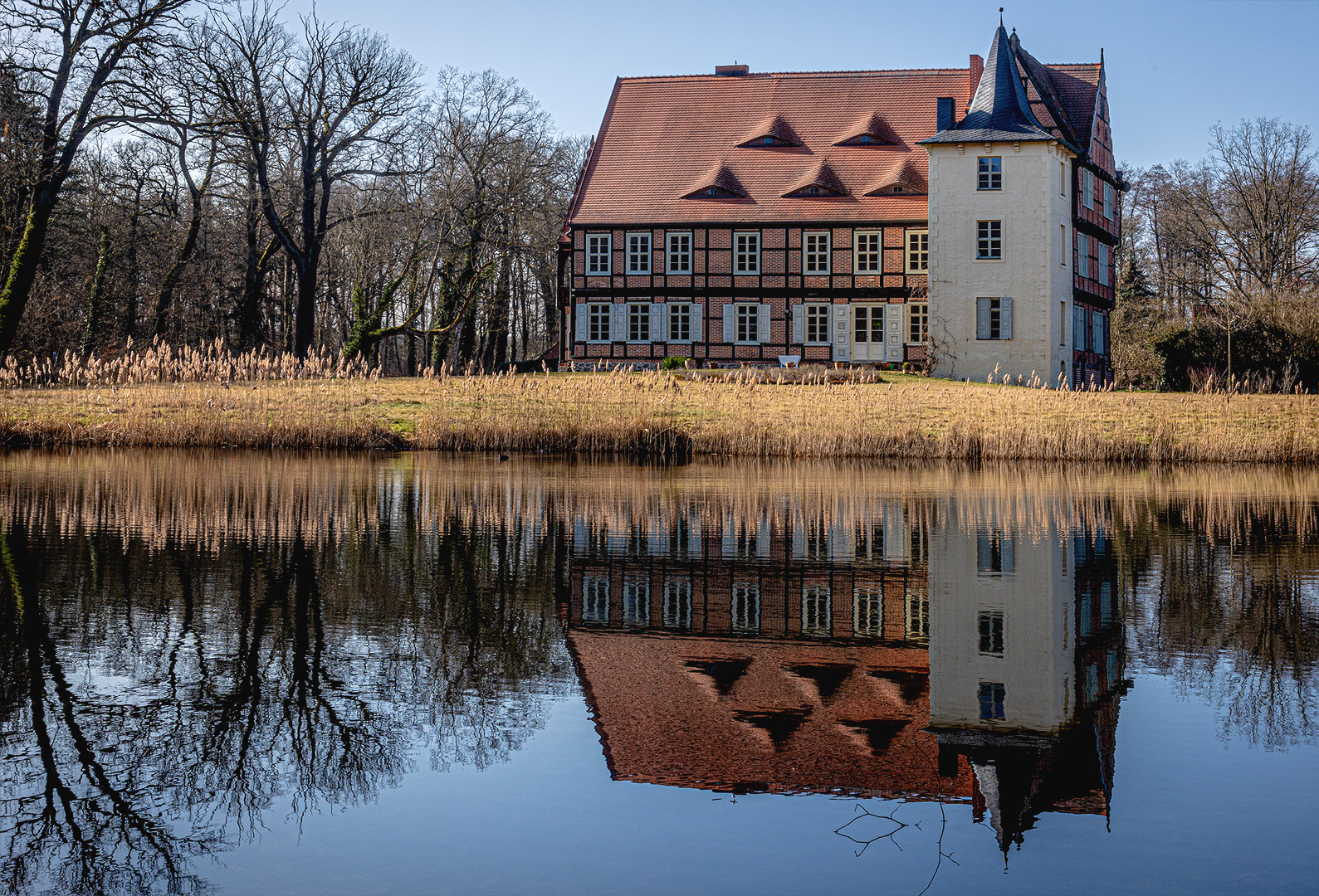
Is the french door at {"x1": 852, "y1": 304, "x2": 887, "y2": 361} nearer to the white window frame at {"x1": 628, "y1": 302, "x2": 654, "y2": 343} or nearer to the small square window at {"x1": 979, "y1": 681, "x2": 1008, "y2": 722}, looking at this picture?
the white window frame at {"x1": 628, "y1": 302, "x2": 654, "y2": 343}

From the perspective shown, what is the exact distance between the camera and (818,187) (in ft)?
135

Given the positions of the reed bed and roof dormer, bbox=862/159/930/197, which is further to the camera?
roof dormer, bbox=862/159/930/197

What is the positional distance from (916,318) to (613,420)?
2244 centimetres

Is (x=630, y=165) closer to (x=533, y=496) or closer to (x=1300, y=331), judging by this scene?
(x=1300, y=331)

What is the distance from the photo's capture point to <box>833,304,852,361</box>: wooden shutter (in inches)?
1606

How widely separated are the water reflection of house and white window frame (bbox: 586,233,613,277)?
32.6 meters

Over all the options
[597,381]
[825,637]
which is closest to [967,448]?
[597,381]

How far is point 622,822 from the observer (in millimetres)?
3514

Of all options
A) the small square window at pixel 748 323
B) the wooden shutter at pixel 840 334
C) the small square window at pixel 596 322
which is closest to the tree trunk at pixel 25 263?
the small square window at pixel 596 322

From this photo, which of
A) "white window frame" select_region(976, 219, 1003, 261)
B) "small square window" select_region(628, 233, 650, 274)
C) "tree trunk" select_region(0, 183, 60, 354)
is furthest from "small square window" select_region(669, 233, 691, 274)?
"tree trunk" select_region(0, 183, 60, 354)

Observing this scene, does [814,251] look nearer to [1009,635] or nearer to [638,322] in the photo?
[638,322]

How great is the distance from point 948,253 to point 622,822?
3718 centimetres

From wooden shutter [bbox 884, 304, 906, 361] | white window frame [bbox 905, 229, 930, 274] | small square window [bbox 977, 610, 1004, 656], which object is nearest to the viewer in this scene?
small square window [bbox 977, 610, 1004, 656]

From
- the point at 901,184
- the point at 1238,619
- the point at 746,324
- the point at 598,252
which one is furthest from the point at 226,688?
the point at 901,184
